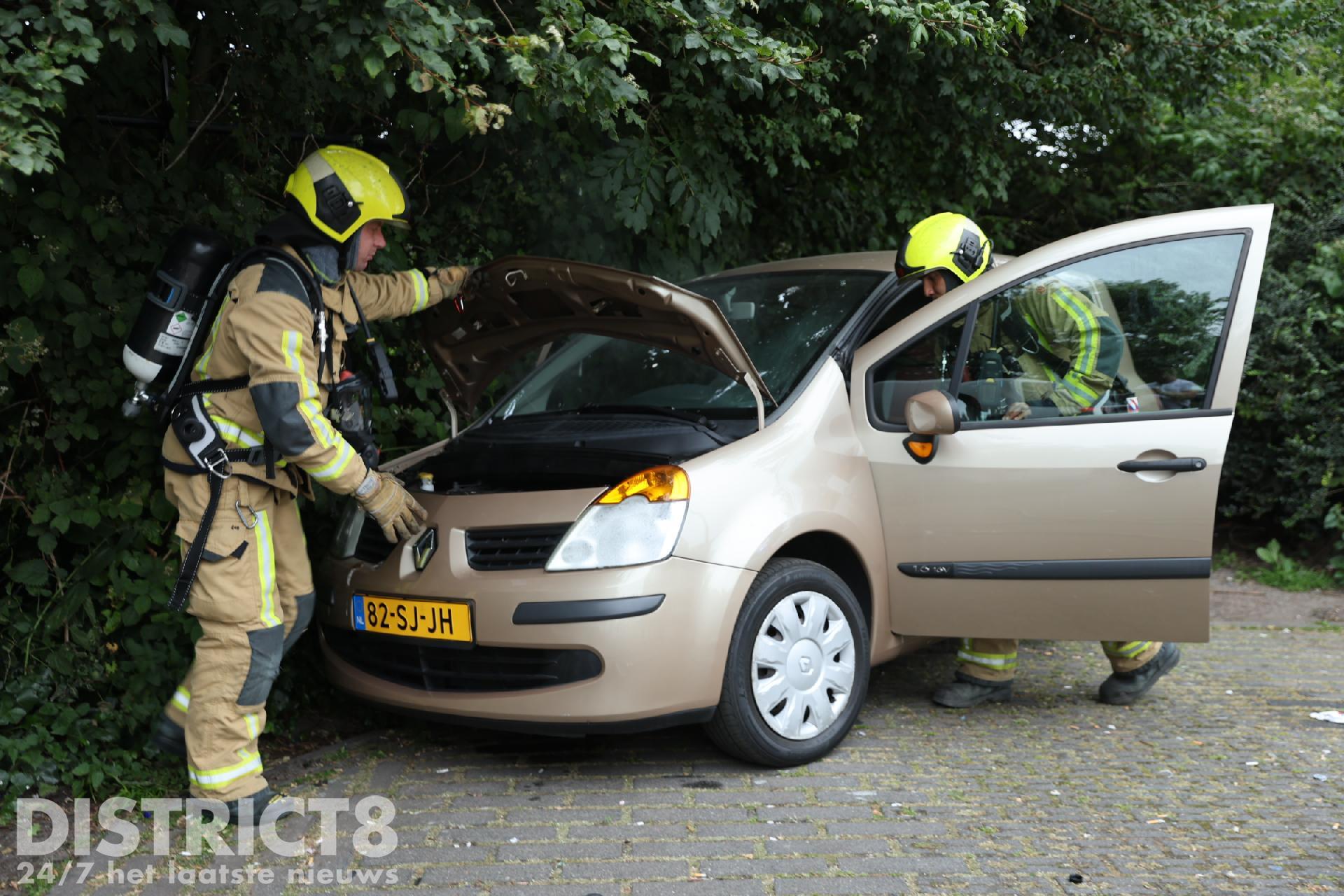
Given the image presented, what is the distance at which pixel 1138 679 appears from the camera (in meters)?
4.98

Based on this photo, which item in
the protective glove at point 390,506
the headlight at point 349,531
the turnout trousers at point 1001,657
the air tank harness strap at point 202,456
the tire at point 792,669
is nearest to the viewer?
the air tank harness strap at point 202,456

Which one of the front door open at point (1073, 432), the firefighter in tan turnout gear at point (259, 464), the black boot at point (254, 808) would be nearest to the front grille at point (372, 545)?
the firefighter in tan turnout gear at point (259, 464)

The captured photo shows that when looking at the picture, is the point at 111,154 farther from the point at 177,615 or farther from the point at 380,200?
the point at 177,615

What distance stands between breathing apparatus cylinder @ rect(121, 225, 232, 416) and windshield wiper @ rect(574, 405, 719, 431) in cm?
140

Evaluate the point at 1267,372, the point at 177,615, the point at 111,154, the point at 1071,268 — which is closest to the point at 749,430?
the point at 1071,268

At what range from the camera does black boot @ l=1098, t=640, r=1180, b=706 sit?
4.97 metres

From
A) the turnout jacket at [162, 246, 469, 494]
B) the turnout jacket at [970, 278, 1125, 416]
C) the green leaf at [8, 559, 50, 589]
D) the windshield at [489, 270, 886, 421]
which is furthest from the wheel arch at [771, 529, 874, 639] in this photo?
the green leaf at [8, 559, 50, 589]

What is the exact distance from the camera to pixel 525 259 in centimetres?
434

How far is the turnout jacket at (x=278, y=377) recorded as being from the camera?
3613 millimetres

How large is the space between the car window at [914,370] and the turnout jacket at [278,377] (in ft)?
6.20

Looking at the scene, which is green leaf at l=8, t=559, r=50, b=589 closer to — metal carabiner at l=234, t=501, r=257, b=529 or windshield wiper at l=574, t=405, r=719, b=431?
metal carabiner at l=234, t=501, r=257, b=529

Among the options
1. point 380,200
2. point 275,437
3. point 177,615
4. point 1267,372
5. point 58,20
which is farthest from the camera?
point 1267,372

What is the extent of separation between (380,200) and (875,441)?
1.93 metres

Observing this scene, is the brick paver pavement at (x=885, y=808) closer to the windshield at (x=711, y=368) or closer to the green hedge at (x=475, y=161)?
the green hedge at (x=475, y=161)
